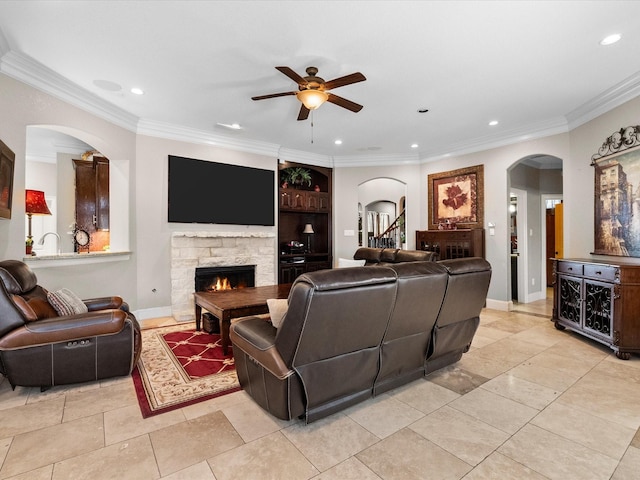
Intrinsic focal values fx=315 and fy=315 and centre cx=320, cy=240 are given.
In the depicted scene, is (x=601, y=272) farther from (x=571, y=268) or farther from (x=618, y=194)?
(x=618, y=194)

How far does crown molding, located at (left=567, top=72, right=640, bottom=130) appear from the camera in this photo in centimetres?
340

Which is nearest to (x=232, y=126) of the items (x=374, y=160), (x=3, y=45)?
(x=3, y=45)

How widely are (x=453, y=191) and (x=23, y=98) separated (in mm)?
6179

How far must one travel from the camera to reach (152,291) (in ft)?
15.5

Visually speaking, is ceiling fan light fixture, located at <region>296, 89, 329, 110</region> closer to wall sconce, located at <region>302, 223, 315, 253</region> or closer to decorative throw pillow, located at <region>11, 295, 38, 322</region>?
decorative throw pillow, located at <region>11, 295, 38, 322</region>

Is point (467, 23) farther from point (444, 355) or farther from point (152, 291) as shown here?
point (152, 291)

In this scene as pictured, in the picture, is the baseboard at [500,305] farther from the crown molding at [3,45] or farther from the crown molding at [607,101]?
the crown molding at [3,45]

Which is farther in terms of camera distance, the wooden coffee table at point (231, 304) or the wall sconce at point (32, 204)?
the wall sconce at point (32, 204)

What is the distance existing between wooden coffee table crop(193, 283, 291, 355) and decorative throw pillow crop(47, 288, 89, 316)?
1.13 meters

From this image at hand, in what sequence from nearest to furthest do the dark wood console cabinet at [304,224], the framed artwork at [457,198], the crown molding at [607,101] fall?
the crown molding at [607,101], the framed artwork at [457,198], the dark wood console cabinet at [304,224]

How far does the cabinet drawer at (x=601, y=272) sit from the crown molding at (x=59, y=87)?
6.07m

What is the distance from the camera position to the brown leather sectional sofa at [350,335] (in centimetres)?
179

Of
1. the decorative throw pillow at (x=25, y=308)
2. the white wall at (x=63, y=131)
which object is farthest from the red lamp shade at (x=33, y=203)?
the decorative throw pillow at (x=25, y=308)

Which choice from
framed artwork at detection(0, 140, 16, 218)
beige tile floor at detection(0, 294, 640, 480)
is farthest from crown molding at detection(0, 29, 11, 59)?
beige tile floor at detection(0, 294, 640, 480)
